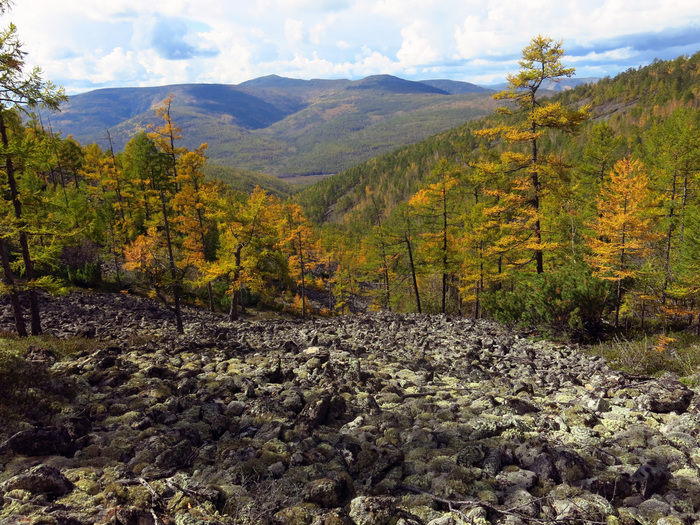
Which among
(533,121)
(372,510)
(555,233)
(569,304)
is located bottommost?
(569,304)

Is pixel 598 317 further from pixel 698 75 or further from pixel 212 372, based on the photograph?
pixel 698 75

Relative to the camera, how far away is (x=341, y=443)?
5195 millimetres

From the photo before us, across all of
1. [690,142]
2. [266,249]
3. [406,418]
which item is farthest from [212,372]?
[690,142]

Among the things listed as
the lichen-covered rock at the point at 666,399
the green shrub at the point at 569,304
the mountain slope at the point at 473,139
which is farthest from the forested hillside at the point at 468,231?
the mountain slope at the point at 473,139

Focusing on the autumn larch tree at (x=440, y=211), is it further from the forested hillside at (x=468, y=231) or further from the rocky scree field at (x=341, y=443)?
the rocky scree field at (x=341, y=443)

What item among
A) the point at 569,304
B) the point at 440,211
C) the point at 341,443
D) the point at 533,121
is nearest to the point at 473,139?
the point at 440,211

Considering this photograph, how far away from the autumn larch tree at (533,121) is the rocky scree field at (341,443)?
1060 cm

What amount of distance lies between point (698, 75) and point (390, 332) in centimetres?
14141

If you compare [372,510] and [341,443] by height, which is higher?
[372,510]

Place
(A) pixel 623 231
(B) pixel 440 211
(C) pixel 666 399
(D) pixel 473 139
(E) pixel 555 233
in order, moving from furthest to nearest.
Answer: (D) pixel 473 139 → (E) pixel 555 233 → (B) pixel 440 211 → (A) pixel 623 231 → (C) pixel 666 399

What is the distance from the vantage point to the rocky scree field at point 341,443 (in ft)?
11.7

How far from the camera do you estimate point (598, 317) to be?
42.5 feet

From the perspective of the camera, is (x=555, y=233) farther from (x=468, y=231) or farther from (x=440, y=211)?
(x=440, y=211)

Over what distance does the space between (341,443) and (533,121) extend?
17.0 m
